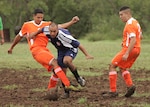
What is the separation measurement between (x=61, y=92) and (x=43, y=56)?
1.20m

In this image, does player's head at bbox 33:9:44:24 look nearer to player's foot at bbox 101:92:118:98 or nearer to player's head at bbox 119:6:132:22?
player's head at bbox 119:6:132:22

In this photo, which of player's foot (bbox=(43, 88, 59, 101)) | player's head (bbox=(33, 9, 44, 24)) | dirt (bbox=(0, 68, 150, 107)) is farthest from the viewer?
player's head (bbox=(33, 9, 44, 24))

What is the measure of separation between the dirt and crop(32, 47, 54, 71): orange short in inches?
28.2

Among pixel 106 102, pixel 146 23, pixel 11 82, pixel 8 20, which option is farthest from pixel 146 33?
pixel 106 102

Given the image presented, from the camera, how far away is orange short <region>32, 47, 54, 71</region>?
11461 millimetres

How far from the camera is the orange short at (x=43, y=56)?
37.6 feet

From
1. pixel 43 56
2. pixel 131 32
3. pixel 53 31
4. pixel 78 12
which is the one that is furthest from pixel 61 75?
pixel 78 12

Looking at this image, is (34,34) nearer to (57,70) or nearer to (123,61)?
(57,70)

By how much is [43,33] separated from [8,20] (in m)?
66.8

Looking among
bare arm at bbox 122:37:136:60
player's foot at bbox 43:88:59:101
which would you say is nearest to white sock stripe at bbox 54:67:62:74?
player's foot at bbox 43:88:59:101

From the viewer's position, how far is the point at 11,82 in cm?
1457

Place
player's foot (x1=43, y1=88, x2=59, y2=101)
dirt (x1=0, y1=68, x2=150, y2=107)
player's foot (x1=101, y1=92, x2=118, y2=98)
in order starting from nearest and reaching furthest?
dirt (x1=0, y1=68, x2=150, y2=107) < player's foot (x1=43, y1=88, x2=59, y2=101) < player's foot (x1=101, y1=92, x2=118, y2=98)

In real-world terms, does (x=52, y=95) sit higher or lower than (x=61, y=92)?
higher

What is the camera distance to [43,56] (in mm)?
11625
